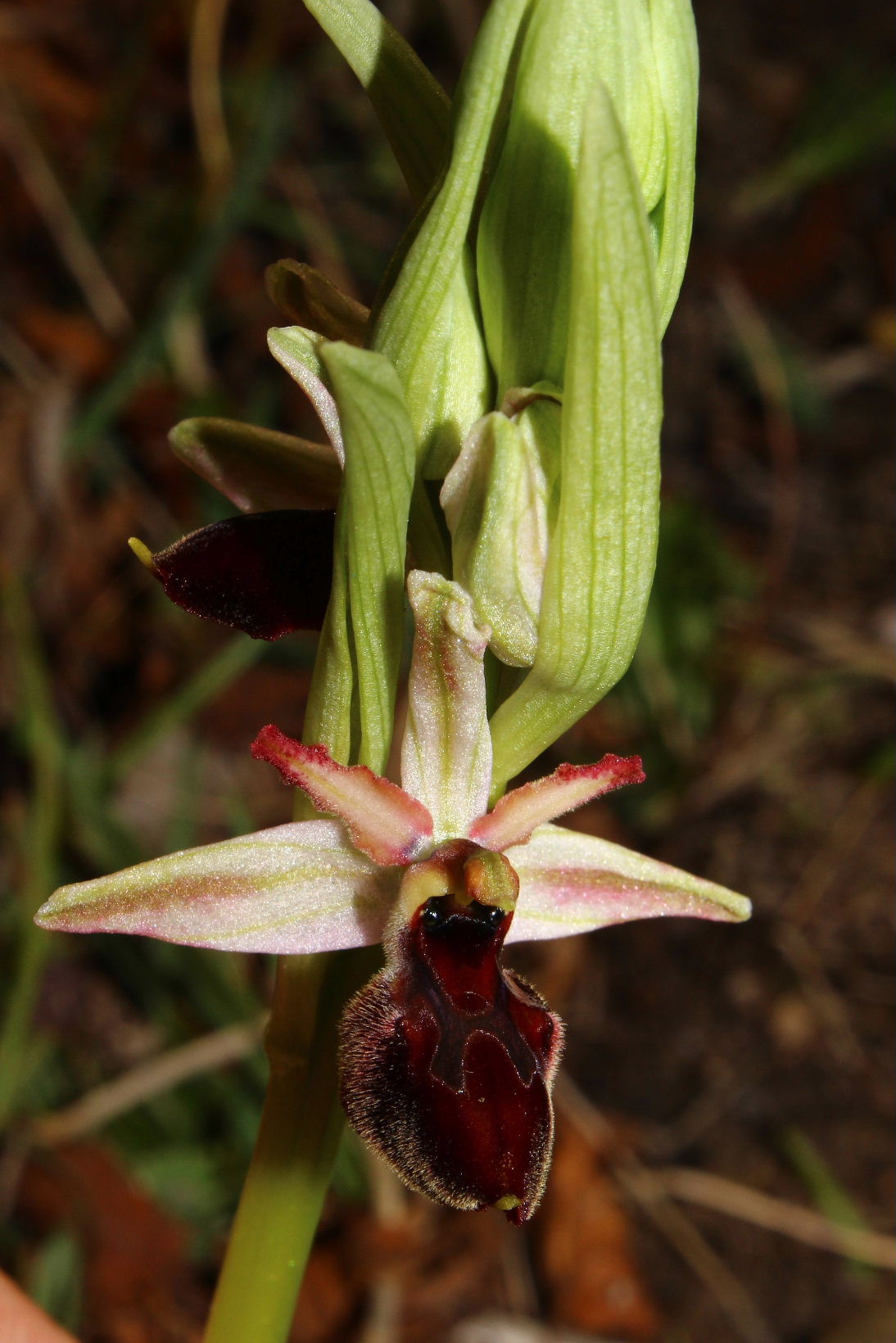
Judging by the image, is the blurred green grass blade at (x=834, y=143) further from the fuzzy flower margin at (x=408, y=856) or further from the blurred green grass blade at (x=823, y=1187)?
the fuzzy flower margin at (x=408, y=856)

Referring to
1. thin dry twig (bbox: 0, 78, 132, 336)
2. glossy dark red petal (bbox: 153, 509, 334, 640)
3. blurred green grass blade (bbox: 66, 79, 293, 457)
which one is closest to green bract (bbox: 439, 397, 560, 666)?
glossy dark red petal (bbox: 153, 509, 334, 640)

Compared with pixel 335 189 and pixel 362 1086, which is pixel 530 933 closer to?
pixel 362 1086

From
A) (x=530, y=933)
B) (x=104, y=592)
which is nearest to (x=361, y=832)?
(x=530, y=933)

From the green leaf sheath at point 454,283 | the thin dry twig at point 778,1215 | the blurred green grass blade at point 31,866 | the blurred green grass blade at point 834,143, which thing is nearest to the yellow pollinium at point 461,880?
the green leaf sheath at point 454,283

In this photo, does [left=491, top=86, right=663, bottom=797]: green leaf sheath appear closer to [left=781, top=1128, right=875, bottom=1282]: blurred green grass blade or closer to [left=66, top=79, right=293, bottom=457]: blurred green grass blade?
[left=66, top=79, right=293, bottom=457]: blurred green grass blade

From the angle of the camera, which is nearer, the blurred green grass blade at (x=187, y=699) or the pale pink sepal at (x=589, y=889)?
the pale pink sepal at (x=589, y=889)
